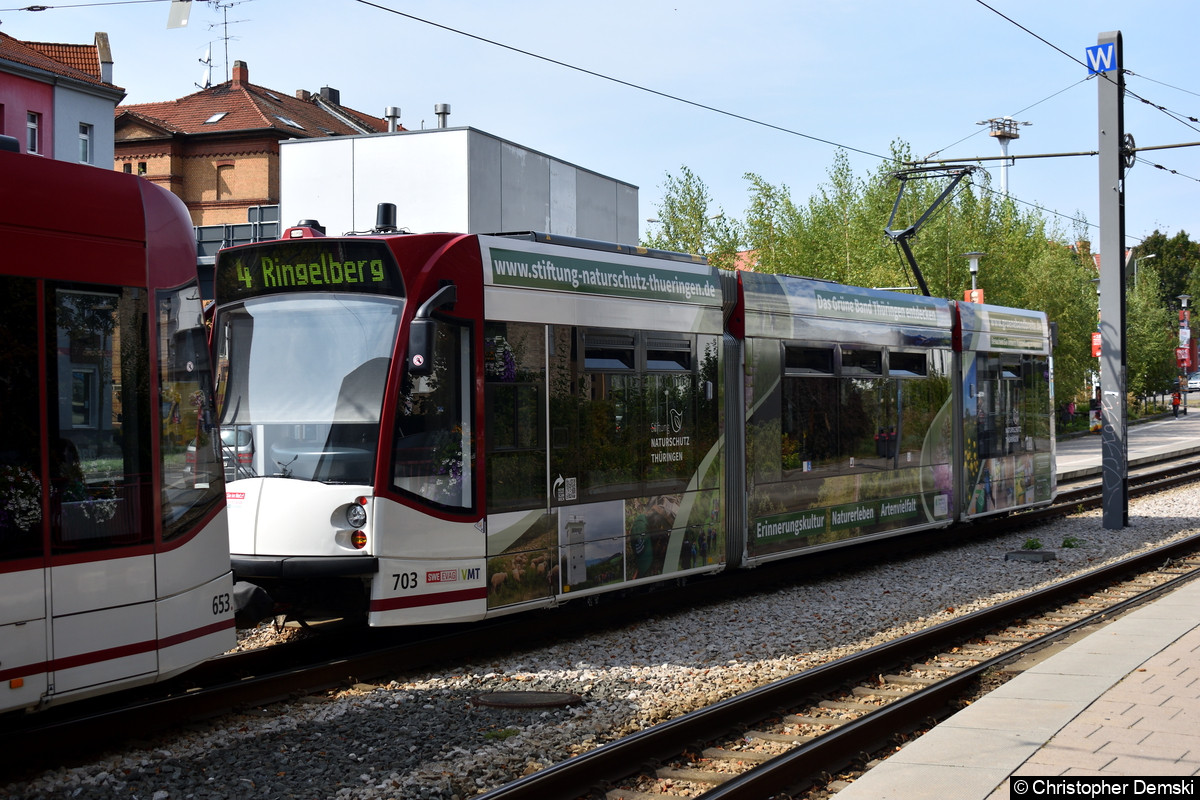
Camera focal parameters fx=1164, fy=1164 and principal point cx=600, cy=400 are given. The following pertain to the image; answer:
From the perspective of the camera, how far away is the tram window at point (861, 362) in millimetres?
13234

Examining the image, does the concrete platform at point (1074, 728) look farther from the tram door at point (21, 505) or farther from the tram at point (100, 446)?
the tram door at point (21, 505)

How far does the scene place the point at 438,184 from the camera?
99.0ft

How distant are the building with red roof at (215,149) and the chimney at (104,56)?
45.2 ft

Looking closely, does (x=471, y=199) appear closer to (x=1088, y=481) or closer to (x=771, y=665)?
(x=1088, y=481)

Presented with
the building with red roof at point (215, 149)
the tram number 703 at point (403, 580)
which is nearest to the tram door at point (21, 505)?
the tram number 703 at point (403, 580)

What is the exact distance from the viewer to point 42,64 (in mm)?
37531

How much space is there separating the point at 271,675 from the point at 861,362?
8292mm

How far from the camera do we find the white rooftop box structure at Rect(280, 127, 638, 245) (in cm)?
2970

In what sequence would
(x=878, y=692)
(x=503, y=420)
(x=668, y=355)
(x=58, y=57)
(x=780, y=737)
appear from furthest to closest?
1. (x=58, y=57)
2. (x=668, y=355)
3. (x=503, y=420)
4. (x=878, y=692)
5. (x=780, y=737)

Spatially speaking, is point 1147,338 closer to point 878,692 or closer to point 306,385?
point 878,692

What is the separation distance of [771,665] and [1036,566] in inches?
267

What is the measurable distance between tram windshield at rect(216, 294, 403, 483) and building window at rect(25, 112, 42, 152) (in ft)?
109

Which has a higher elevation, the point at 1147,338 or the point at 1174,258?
the point at 1174,258

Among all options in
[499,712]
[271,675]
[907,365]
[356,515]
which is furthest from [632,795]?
[907,365]
